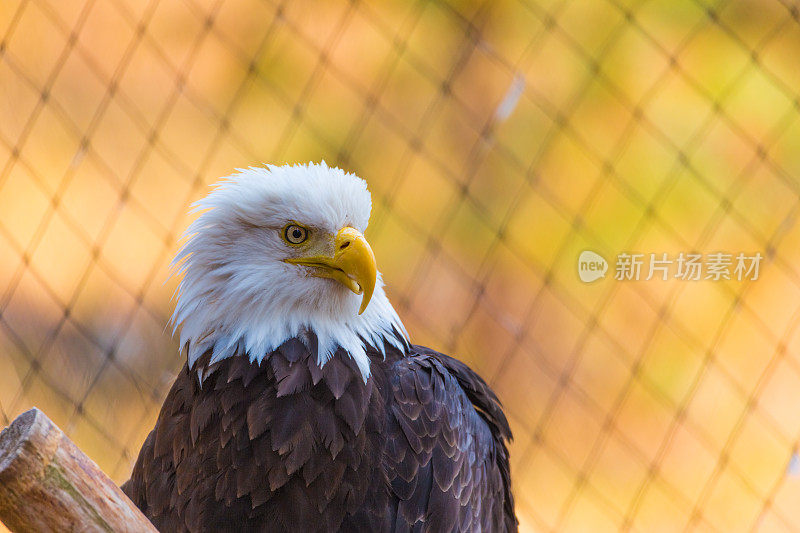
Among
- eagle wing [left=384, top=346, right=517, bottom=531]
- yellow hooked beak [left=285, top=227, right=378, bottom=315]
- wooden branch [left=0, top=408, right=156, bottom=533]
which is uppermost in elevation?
yellow hooked beak [left=285, top=227, right=378, bottom=315]

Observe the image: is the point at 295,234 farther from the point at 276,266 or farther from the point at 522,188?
the point at 522,188

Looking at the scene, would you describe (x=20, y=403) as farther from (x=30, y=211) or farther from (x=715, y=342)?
(x=715, y=342)

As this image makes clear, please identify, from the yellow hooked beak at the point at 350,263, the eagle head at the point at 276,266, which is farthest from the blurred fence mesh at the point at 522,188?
the yellow hooked beak at the point at 350,263

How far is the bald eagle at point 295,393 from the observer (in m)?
1.52

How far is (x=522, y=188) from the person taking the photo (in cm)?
329

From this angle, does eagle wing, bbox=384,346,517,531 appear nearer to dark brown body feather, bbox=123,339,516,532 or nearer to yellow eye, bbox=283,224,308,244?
dark brown body feather, bbox=123,339,516,532

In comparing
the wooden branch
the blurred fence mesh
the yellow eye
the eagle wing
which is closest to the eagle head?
the yellow eye

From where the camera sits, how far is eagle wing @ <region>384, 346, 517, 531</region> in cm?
157

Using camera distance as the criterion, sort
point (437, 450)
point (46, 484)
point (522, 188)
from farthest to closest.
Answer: point (522, 188)
point (437, 450)
point (46, 484)

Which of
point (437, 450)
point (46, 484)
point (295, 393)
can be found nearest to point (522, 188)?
point (437, 450)

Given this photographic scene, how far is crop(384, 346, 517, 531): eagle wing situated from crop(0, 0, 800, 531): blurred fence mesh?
1.45 metres

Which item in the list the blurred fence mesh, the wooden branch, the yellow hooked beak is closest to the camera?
the wooden branch

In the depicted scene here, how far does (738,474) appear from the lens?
130 inches

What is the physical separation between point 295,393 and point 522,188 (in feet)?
6.50
